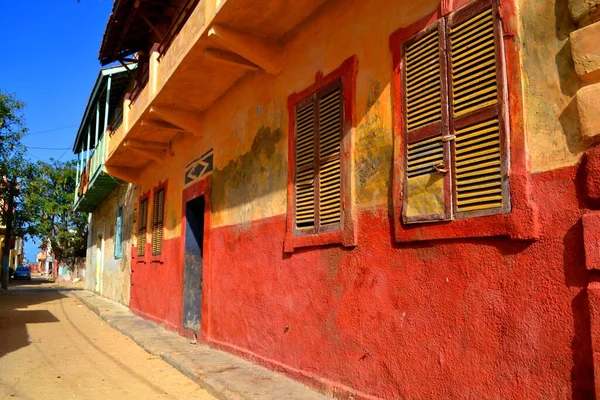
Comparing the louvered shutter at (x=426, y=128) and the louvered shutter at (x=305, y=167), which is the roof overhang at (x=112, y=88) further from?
the louvered shutter at (x=426, y=128)

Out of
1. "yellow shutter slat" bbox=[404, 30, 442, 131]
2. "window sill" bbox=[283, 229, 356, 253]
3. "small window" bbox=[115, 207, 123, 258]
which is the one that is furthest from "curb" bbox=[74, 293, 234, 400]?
"small window" bbox=[115, 207, 123, 258]

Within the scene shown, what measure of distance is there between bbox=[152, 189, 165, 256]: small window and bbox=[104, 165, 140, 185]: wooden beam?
2.62 metres

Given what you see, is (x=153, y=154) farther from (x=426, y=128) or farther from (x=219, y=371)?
(x=426, y=128)

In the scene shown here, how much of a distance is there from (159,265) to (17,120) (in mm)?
13328

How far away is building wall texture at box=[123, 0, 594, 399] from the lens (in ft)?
9.92

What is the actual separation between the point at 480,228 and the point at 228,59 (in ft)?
14.7

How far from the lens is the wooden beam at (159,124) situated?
986cm

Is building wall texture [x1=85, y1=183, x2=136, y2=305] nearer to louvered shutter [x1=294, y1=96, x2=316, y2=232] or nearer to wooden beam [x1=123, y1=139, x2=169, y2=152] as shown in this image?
wooden beam [x1=123, y1=139, x2=169, y2=152]

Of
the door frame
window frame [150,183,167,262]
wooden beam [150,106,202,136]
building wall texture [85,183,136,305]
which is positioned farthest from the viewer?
building wall texture [85,183,136,305]

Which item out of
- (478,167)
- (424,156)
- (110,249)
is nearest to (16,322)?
(110,249)

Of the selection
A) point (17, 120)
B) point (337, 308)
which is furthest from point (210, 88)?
→ point (17, 120)

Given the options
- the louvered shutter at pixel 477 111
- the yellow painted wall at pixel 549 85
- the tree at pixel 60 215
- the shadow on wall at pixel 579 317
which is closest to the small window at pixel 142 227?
the louvered shutter at pixel 477 111

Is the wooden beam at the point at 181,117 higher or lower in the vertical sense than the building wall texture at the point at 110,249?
higher

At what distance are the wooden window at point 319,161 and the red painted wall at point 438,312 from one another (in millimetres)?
344
